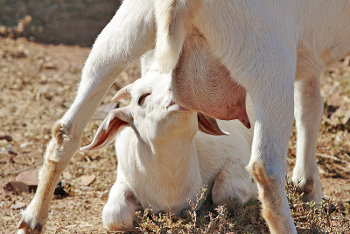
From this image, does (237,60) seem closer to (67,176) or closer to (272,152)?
(272,152)

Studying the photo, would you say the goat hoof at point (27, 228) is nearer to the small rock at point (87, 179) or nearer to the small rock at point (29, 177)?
the small rock at point (29, 177)

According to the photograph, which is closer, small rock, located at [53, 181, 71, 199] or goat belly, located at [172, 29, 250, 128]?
goat belly, located at [172, 29, 250, 128]

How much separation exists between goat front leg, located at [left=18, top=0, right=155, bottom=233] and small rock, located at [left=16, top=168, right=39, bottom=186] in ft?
3.26

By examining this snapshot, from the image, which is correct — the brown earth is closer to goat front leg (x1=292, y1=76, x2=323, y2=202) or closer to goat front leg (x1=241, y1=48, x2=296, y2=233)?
goat front leg (x1=292, y1=76, x2=323, y2=202)

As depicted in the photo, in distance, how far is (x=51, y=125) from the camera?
20.1 feet

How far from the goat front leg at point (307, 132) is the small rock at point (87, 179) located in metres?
1.65

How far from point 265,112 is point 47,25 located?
6.67 metres

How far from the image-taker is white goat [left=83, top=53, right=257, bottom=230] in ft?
13.2

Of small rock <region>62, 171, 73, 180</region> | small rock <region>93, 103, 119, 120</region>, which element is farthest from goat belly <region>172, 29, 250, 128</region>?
small rock <region>93, 103, 119, 120</region>

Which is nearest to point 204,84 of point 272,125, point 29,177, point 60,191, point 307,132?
point 272,125

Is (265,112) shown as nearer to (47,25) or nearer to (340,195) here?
(340,195)

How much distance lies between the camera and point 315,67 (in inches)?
153

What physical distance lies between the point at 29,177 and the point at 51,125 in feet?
4.25

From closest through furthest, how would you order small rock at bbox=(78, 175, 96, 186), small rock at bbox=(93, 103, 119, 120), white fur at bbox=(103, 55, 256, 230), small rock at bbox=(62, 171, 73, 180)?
white fur at bbox=(103, 55, 256, 230) < small rock at bbox=(78, 175, 96, 186) < small rock at bbox=(62, 171, 73, 180) < small rock at bbox=(93, 103, 119, 120)
